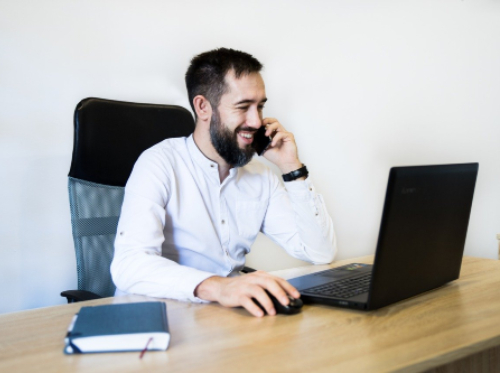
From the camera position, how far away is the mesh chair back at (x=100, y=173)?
1715mm

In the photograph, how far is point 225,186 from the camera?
1.77 metres

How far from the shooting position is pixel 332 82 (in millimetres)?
2877

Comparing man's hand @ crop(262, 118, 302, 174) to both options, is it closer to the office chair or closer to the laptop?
the office chair

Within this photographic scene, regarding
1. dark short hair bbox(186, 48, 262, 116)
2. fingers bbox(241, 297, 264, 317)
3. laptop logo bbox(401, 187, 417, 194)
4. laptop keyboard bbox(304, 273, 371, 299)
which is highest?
dark short hair bbox(186, 48, 262, 116)

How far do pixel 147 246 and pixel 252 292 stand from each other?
0.42m

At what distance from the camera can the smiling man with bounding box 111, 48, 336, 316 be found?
1644 millimetres

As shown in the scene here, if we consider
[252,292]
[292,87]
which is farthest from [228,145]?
[292,87]

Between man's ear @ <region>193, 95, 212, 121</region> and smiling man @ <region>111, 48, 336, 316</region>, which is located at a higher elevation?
man's ear @ <region>193, 95, 212, 121</region>

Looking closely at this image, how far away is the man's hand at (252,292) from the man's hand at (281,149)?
70 centimetres

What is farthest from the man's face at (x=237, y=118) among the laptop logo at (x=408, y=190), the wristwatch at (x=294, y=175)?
the laptop logo at (x=408, y=190)

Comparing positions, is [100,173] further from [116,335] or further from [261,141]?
[116,335]

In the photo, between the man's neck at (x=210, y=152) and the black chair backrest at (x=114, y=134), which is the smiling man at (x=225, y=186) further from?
the black chair backrest at (x=114, y=134)

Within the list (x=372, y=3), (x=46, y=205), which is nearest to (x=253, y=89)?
(x=46, y=205)

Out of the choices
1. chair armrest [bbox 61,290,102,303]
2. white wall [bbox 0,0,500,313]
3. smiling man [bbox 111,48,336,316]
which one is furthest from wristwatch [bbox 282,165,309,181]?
white wall [bbox 0,0,500,313]
